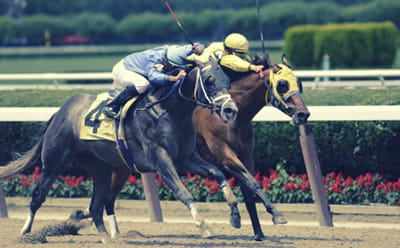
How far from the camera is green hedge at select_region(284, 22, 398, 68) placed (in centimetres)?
2139

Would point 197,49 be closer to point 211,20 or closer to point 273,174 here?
point 273,174

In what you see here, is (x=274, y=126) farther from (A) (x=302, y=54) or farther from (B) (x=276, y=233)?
(A) (x=302, y=54)

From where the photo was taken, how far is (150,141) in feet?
19.4

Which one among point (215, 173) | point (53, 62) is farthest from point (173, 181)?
point (53, 62)

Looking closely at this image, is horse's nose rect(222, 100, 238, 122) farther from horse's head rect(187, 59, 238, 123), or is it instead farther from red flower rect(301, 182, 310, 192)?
red flower rect(301, 182, 310, 192)

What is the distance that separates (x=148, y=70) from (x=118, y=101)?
326mm

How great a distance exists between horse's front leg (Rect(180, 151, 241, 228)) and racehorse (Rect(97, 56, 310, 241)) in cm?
25

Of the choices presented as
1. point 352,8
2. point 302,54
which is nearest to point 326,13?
point 352,8

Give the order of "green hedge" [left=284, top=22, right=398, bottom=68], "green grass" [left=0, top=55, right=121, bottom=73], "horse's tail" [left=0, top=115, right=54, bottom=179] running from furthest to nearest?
"green grass" [left=0, top=55, right=121, bottom=73] < "green hedge" [left=284, top=22, right=398, bottom=68] < "horse's tail" [left=0, top=115, right=54, bottom=179]

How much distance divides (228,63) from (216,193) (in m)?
1.76

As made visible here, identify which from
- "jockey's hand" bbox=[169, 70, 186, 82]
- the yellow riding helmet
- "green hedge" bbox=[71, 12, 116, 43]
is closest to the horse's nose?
"jockey's hand" bbox=[169, 70, 186, 82]

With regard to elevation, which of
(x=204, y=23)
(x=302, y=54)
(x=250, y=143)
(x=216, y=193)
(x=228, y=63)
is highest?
(x=228, y=63)

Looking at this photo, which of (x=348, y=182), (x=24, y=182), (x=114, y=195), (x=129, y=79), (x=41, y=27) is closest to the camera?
(x=129, y=79)

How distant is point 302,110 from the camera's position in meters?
5.97
